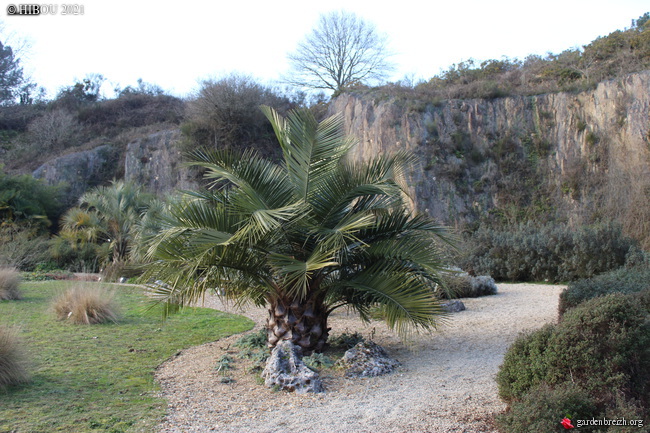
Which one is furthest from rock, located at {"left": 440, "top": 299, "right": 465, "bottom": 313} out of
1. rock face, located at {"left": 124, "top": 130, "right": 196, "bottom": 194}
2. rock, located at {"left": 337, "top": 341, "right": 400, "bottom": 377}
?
rock face, located at {"left": 124, "top": 130, "right": 196, "bottom": 194}

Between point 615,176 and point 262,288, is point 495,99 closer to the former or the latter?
point 615,176

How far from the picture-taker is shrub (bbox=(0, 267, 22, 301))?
36.2 ft

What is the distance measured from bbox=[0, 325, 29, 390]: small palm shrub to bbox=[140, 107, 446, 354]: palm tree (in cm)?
158

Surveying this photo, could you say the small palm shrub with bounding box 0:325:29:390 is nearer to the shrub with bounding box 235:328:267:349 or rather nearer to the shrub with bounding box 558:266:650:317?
the shrub with bounding box 235:328:267:349

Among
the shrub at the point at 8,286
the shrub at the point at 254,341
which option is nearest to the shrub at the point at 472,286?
the shrub at the point at 254,341

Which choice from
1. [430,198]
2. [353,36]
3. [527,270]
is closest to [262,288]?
[527,270]

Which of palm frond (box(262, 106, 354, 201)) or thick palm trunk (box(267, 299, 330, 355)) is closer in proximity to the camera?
palm frond (box(262, 106, 354, 201))

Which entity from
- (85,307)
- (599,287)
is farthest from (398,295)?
(85,307)

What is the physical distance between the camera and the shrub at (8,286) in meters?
11.0

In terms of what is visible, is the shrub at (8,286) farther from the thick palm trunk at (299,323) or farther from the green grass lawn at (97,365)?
the thick palm trunk at (299,323)

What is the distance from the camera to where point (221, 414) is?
478 cm

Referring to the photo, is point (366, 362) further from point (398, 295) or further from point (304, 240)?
point (304, 240)

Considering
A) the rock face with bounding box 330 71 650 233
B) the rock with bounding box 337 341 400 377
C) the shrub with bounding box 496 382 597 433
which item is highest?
the rock face with bounding box 330 71 650 233

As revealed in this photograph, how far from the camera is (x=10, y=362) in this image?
16.7ft
